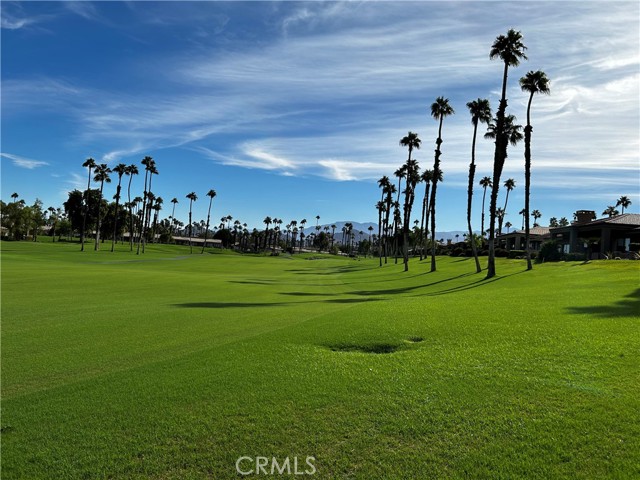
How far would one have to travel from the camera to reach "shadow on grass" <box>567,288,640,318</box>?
42.1ft

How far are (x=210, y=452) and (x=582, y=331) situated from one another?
940 centimetres

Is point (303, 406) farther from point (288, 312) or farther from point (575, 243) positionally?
point (575, 243)

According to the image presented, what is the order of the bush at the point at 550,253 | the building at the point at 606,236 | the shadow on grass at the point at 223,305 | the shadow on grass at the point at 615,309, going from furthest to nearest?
the building at the point at 606,236 < the bush at the point at 550,253 < the shadow on grass at the point at 223,305 < the shadow on grass at the point at 615,309

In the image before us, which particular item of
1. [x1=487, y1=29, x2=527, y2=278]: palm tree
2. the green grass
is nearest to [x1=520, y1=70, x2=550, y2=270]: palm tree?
[x1=487, y1=29, x2=527, y2=278]: palm tree

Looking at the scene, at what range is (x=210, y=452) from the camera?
5809mm

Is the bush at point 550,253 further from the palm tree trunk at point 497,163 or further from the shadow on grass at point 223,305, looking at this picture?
the shadow on grass at point 223,305

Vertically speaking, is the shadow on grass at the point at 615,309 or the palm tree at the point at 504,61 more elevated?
the palm tree at the point at 504,61

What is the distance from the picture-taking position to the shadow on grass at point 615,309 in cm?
1283

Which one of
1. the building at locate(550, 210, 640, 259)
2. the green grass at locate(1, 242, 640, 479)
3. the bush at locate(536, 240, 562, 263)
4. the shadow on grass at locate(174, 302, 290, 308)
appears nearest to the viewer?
the green grass at locate(1, 242, 640, 479)

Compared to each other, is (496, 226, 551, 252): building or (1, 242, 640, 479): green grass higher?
(496, 226, 551, 252): building

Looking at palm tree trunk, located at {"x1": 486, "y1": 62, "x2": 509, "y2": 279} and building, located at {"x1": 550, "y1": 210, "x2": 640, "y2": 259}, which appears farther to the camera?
building, located at {"x1": 550, "y1": 210, "x2": 640, "y2": 259}

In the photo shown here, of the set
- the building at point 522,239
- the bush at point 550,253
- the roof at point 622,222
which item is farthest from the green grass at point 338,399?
the building at point 522,239

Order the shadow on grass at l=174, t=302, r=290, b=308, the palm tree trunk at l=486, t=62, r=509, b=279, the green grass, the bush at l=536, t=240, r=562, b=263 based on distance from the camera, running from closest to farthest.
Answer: the green grass, the shadow on grass at l=174, t=302, r=290, b=308, the palm tree trunk at l=486, t=62, r=509, b=279, the bush at l=536, t=240, r=562, b=263

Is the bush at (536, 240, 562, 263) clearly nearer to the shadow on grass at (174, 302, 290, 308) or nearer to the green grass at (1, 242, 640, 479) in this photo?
the green grass at (1, 242, 640, 479)
